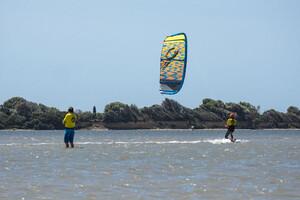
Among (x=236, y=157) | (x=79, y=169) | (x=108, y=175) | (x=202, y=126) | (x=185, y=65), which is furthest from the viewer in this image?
(x=202, y=126)

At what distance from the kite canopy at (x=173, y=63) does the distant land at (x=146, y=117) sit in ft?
207

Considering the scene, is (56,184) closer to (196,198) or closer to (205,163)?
(196,198)

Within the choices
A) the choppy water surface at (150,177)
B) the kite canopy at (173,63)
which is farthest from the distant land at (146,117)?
the choppy water surface at (150,177)

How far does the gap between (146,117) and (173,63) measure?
68210mm

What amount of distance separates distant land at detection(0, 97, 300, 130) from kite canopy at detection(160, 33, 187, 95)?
63118mm

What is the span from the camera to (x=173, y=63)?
147ft

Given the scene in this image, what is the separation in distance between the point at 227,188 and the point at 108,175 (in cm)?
303

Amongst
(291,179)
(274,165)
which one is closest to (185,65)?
(274,165)

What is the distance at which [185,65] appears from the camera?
44094 mm

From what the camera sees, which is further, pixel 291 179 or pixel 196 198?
pixel 291 179

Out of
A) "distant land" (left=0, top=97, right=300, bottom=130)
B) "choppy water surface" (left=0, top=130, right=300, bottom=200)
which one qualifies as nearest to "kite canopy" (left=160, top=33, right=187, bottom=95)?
"choppy water surface" (left=0, top=130, right=300, bottom=200)

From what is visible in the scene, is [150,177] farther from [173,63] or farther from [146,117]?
[146,117]

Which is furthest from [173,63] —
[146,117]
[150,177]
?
[146,117]

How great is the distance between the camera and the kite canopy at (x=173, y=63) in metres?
44.1
